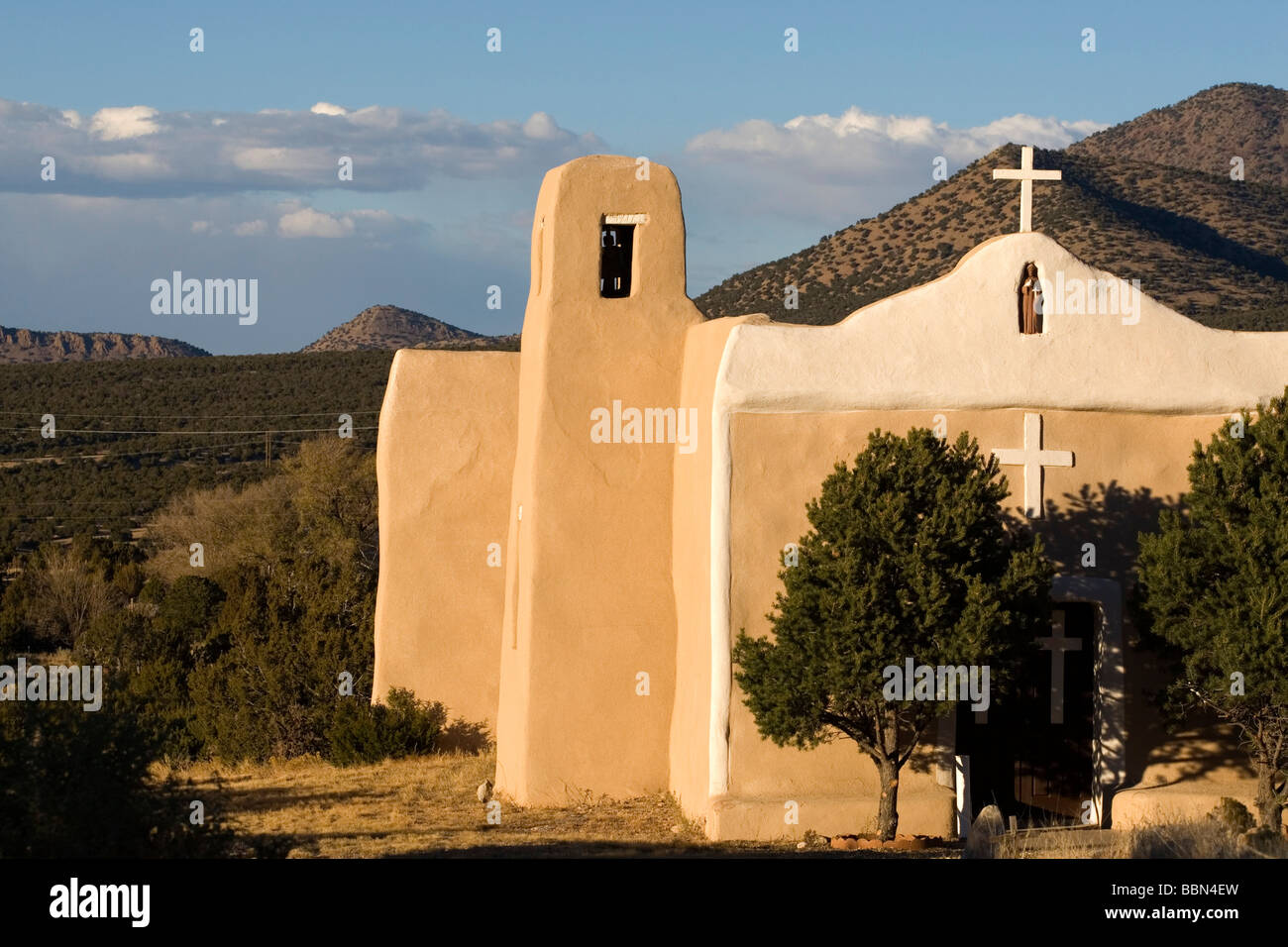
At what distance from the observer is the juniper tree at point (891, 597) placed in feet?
36.9

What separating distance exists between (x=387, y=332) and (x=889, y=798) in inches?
2298

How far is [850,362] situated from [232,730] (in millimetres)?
9706

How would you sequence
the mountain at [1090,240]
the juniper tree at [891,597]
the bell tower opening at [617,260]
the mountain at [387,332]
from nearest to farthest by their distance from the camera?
1. the juniper tree at [891,597]
2. the bell tower opening at [617,260]
3. the mountain at [1090,240]
4. the mountain at [387,332]

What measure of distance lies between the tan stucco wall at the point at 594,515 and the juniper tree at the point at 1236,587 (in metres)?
4.53

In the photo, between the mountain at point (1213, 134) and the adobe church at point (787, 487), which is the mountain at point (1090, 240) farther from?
the mountain at point (1213, 134)

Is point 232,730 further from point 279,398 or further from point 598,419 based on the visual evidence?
point 279,398

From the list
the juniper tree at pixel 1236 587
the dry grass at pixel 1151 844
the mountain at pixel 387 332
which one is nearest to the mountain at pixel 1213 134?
the mountain at pixel 387 332

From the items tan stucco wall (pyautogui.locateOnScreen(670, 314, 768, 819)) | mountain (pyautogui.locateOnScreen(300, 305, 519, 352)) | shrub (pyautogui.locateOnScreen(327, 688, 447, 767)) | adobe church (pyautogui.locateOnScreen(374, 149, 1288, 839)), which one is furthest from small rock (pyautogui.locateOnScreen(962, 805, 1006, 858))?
mountain (pyautogui.locateOnScreen(300, 305, 519, 352))

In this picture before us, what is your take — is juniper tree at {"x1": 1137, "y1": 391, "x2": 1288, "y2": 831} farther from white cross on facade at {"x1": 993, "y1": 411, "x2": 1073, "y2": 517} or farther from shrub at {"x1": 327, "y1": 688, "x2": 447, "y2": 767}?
shrub at {"x1": 327, "y1": 688, "x2": 447, "y2": 767}

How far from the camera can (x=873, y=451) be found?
1175cm

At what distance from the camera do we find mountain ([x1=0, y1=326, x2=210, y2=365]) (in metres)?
65.4

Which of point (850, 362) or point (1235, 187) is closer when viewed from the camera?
point (850, 362)
